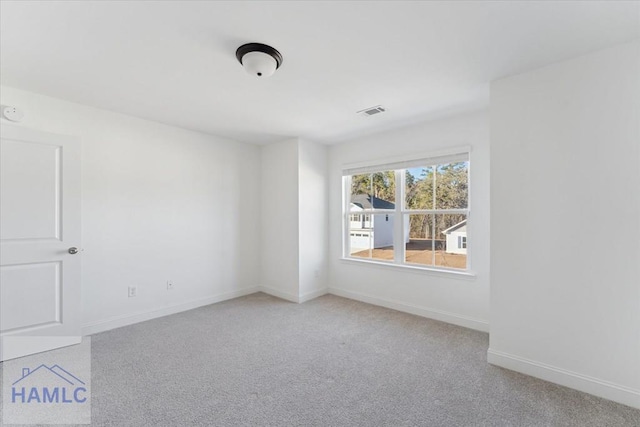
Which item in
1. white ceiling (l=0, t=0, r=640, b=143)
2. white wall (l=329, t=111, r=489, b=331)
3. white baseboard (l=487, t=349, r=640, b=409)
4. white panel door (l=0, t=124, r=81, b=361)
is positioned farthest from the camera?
white wall (l=329, t=111, r=489, b=331)

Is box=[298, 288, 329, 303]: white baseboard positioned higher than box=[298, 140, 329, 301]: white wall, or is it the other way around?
box=[298, 140, 329, 301]: white wall

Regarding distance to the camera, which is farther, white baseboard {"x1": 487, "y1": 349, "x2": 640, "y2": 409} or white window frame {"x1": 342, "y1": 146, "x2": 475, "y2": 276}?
white window frame {"x1": 342, "y1": 146, "x2": 475, "y2": 276}

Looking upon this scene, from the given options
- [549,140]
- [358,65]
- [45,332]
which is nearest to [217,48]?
[358,65]

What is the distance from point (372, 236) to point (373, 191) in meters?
0.67

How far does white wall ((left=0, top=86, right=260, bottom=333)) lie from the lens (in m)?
2.99

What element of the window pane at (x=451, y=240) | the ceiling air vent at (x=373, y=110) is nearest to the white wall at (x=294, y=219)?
the ceiling air vent at (x=373, y=110)

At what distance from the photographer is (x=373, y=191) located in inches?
165

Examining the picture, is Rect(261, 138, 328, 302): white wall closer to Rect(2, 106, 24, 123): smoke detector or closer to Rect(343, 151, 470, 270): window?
Rect(343, 151, 470, 270): window

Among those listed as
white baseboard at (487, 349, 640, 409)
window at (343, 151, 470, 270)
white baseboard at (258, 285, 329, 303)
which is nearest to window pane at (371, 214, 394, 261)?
window at (343, 151, 470, 270)

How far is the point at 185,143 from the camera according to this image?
148 inches

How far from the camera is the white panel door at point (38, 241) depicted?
2488mm

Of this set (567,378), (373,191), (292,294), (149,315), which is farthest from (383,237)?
(149,315)

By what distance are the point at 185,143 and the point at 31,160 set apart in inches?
59.8

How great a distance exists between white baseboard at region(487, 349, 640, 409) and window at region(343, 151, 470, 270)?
1121mm
